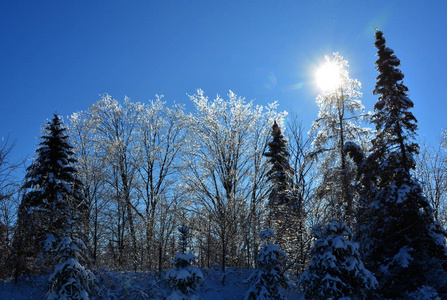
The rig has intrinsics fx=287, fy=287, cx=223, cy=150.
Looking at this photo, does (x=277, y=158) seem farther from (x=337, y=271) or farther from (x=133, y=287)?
(x=133, y=287)

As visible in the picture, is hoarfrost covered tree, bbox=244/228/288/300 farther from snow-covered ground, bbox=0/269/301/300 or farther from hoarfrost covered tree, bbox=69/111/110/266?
hoarfrost covered tree, bbox=69/111/110/266

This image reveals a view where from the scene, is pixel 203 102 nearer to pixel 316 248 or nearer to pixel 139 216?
pixel 139 216

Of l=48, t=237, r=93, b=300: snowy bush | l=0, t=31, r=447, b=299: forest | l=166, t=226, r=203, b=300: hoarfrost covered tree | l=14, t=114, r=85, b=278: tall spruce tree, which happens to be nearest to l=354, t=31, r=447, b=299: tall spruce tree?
l=0, t=31, r=447, b=299: forest

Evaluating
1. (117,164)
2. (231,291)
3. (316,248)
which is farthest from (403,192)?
(117,164)

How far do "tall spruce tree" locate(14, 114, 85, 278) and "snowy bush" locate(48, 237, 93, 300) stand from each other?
0.60m

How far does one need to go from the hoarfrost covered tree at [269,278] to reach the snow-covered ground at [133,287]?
605 millimetres

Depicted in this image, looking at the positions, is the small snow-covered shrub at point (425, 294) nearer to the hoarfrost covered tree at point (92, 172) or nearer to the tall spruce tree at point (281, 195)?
the tall spruce tree at point (281, 195)

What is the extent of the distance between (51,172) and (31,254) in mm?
3679

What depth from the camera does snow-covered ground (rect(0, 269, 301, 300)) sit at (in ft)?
32.0

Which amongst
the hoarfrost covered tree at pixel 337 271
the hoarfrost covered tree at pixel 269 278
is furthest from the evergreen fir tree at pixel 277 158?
the hoarfrost covered tree at pixel 337 271

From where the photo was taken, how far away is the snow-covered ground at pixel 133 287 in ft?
32.0

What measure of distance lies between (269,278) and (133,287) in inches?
190

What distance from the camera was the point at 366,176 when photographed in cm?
1298

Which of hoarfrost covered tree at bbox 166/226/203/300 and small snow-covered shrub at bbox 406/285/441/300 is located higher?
hoarfrost covered tree at bbox 166/226/203/300
